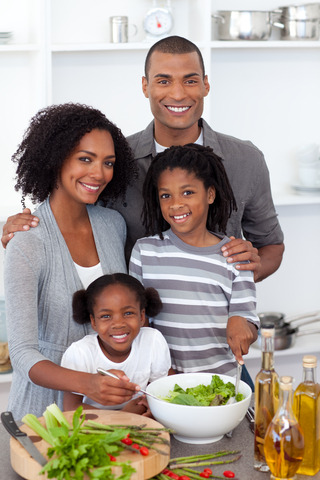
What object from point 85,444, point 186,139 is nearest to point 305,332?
point 186,139

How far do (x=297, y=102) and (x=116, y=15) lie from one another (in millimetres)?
959

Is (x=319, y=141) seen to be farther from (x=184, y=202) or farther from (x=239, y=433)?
(x=239, y=433)

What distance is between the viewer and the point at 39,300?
1.89m

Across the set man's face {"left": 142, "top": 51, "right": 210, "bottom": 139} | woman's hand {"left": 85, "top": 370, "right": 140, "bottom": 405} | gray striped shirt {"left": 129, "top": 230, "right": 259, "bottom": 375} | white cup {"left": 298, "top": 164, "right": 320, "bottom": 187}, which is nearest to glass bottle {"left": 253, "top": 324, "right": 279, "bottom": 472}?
woman's hand {"left": 85, "top": 370, "right": 140, "bottom": 405}

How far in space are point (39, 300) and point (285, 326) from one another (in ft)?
5.99

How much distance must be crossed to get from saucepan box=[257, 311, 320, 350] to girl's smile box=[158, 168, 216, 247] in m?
1.53

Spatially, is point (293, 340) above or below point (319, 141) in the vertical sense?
below

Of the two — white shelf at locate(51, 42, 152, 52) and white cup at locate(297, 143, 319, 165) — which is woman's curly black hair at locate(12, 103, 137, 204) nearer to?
white shelf at locate(51, 42, 152, 52)

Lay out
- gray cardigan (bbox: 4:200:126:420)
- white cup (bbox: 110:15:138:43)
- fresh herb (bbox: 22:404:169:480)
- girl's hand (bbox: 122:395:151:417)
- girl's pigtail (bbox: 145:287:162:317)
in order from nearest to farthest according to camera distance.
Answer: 1. fresh herb (bbox: 22:404:169:480)
2. girl's hand (bbox: 122:395:151:417)
3. gray cardigan (bbox: 4:200:126:420)
4. girl's pigtail (bbox: 145:287:162:317)
5. white cup (bbox: 110:15:138:43)

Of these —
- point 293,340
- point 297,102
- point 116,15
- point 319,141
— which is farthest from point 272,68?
point 293,340

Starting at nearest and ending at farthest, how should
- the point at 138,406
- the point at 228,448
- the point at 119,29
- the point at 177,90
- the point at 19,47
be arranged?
the point at 228,448, the point at 138,406, the point at 177,90, the point at 19,47, the point at 119,29

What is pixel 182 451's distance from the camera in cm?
150

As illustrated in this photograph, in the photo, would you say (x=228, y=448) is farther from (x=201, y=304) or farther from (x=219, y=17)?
(x=219, y=17)

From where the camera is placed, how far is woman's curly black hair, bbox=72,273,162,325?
184 cm
